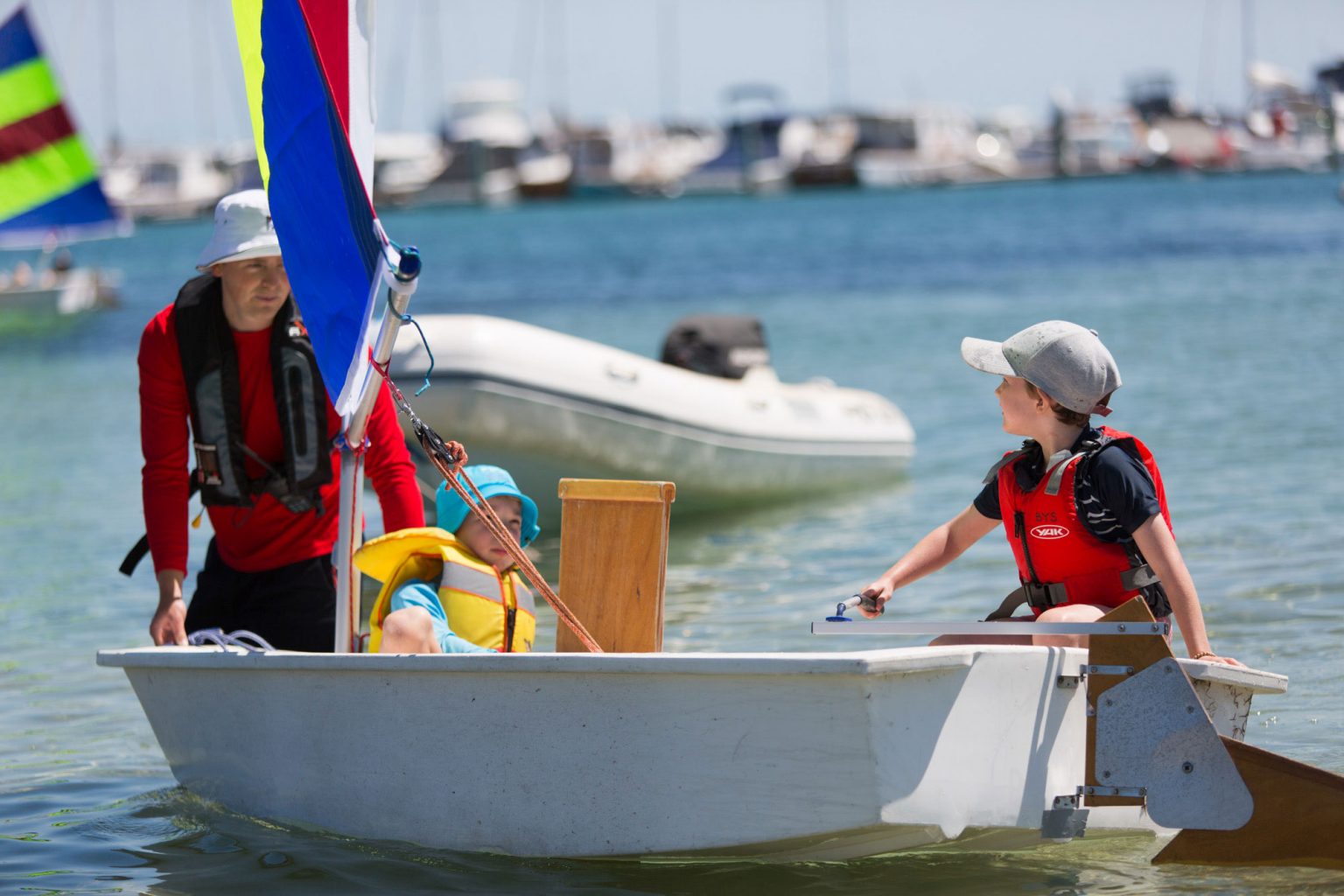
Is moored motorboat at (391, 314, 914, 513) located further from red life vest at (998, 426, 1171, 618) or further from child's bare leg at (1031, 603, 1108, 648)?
child's bare leg at (1031, 603, 1108, 648)

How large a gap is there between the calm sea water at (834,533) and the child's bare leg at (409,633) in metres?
0.46

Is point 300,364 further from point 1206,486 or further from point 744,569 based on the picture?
point 1206,486

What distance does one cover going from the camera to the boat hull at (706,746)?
10.7 ft

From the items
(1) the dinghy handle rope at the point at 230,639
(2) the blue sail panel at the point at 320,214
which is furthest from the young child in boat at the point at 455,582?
(2) the blue sail panel at the point at 320,214

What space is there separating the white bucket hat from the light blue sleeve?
885 mm

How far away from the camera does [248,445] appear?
436 cm

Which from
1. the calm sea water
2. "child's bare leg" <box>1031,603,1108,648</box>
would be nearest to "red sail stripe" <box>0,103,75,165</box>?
the calm sea water

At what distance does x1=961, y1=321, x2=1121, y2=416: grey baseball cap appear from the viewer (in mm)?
3688

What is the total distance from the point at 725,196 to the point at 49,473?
84.9 meters

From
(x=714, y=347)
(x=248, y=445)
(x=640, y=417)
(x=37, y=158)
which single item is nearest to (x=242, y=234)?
(x=248, y=445)

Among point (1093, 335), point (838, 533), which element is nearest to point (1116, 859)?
point (1093, 335)

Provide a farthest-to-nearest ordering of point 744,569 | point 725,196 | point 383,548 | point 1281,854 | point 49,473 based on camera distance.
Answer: point 725,196, point 49,473, point 744,569, point 383,548, point 1281,854

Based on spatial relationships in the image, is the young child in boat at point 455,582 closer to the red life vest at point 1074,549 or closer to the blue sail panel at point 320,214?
the blue sail panel at point 320,214

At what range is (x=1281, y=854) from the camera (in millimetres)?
3373
